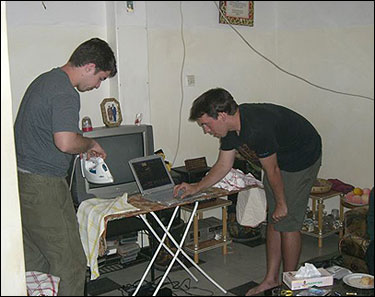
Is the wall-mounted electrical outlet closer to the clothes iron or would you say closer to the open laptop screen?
the open laptop screen

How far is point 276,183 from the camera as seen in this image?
2439 millimetres

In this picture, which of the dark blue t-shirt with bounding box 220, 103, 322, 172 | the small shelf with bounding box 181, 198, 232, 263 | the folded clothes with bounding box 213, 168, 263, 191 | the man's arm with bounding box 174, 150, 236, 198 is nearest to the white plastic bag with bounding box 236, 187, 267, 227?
the folded clothes with bounding box 213, 168, 263, 191

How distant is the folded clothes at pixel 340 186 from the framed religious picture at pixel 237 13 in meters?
1.46

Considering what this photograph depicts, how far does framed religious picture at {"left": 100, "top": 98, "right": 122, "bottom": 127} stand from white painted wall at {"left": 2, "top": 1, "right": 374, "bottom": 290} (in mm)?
188

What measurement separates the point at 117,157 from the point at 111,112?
1.12ft

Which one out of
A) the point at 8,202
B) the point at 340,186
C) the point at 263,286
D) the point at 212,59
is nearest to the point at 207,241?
the point at 263,286

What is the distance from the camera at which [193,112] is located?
8.02 ft

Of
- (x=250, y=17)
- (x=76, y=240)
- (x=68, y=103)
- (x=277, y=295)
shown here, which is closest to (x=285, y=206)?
(x=277, y=295)

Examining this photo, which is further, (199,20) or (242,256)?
(199,20)

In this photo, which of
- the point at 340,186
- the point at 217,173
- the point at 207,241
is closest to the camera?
the point at 217,173

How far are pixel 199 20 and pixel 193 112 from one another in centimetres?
153

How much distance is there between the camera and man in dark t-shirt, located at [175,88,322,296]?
2387 mm

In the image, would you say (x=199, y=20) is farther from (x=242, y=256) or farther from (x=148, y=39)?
(x=242, y=256)

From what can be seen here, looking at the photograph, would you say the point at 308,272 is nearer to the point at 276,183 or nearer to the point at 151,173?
the point at 276,183
